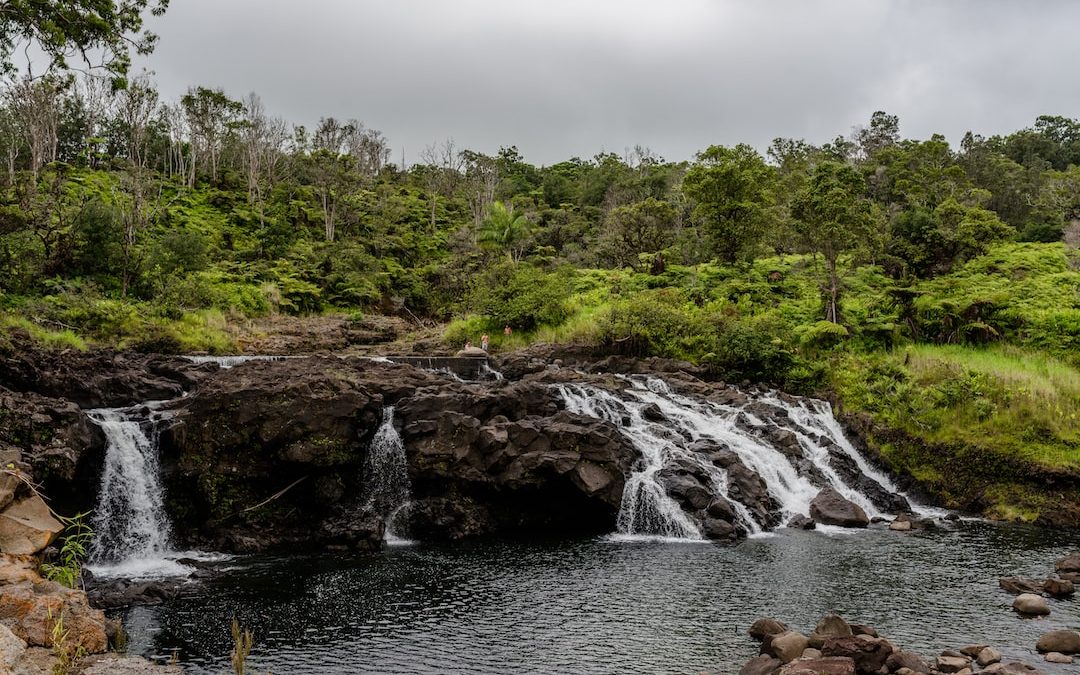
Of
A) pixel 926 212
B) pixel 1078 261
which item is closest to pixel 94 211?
pixel 926 212

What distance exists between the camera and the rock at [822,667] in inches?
416

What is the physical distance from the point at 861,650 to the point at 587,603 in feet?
19.0

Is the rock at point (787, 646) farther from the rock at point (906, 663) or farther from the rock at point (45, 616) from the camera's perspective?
the rock at point (45, 616)

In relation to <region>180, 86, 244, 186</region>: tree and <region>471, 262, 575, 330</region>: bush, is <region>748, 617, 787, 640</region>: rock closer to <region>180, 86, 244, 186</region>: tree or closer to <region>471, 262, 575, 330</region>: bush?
<region>471, 262, 575, 330</region>: bush

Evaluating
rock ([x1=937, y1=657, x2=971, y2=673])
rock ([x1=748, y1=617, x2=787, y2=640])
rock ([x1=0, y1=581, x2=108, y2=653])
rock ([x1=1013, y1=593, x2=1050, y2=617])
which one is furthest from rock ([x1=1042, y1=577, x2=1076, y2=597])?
rock ([x1=0, y1=581, x2=108, y2=653])

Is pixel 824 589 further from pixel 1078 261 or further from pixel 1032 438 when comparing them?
pixel 1078 261

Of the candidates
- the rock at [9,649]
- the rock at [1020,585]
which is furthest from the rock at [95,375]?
the rock at [1020,585]

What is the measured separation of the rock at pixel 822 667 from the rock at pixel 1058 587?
25.9 ft

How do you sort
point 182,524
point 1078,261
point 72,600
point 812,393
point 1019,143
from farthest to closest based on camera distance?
1. point 1019,143
2. point 1078,261
3. point 812,393
4. point 182,524
5. point 72,600

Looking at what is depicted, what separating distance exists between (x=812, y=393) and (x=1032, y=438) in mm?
8524

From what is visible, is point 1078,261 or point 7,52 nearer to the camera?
point 7,52

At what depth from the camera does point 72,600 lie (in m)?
11.8

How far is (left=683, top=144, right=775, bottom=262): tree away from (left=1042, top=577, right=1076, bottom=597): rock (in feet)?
97.3

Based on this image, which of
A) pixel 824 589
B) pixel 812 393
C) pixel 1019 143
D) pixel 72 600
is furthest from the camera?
pixel 1019 143
